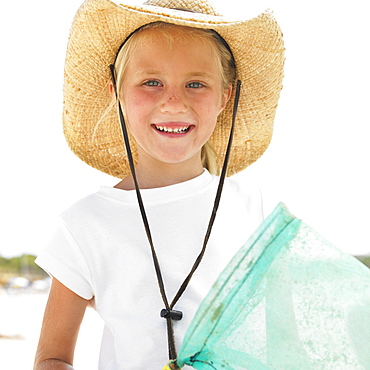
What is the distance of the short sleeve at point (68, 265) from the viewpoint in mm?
1584

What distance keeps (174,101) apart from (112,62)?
366 millimetres

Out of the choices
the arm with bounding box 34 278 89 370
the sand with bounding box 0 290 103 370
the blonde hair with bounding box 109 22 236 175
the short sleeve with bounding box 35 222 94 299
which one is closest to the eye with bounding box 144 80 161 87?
the blonde hair with bounding box 109 22 236 175

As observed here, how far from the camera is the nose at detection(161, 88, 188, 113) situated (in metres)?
1.58

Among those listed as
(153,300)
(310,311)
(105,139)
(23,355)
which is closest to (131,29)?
(105,139)

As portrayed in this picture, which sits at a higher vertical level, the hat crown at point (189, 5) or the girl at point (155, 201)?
the hat crown at point (189, 5)

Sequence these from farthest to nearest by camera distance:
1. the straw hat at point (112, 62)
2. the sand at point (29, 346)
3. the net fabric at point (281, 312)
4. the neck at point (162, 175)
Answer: the sand at point (29, 346) < the neck at point (162, 175) < the straw hat at point (112, 62) < the net fabric at point (281, 312)

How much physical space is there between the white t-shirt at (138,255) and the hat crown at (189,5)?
0.50m

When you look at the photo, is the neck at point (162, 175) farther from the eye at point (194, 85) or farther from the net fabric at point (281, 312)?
the net fabric at point (281, 312)

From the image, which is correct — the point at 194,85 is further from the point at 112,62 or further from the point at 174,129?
the point at 112,62

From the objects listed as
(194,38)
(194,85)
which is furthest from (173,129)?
(194,38)

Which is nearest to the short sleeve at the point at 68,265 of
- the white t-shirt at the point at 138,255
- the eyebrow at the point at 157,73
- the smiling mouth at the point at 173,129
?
the white t-shirt at the point at 138,255

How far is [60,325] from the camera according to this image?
1.62 meters

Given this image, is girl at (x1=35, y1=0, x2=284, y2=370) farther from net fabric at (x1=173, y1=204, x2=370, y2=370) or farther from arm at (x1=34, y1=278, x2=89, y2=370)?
net fabric at (x1=173, y1=204, x2=370, y2=370)

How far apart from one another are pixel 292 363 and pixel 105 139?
1.20 m
